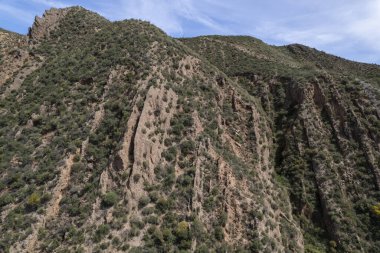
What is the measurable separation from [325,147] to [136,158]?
75.0ft

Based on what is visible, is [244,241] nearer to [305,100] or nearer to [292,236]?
[292,236]

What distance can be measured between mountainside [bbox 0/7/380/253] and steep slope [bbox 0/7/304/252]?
122 mm

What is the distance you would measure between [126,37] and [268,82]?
20.9 m

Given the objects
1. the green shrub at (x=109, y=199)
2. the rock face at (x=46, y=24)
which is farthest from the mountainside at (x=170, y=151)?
the rock face at (x=46, y=24)

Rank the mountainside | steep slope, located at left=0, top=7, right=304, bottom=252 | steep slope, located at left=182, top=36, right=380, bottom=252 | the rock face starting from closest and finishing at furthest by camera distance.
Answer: steep slope, located at left=0, top=7, right=304, bottom=252
the mountainside
steep slope, located at left=182, top=36, right=380, bottom=252
the rock face

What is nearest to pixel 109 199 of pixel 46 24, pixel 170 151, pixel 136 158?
pixel 136 158

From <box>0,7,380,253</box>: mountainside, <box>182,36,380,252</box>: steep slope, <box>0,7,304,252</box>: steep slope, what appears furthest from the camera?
<box>182,36,380,252</box>: steep slope

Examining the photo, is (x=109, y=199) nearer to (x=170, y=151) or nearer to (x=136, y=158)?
(x=136, y=158)

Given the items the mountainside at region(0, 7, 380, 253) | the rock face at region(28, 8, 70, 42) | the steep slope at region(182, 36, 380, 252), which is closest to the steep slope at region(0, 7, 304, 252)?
the mountainside at region(0, 7, 380, 253)

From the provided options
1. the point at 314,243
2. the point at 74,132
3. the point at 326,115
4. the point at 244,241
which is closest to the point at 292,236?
the point at 314,243

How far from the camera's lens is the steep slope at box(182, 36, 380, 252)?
35.2 meters

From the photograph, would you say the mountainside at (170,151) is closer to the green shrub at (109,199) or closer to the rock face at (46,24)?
the green shrub at (109,199)

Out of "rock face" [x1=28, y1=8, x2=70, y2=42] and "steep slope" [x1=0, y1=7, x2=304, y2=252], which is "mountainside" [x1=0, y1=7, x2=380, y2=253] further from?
"rock face" [x1=28, y1=8, x2=70, y2=42]

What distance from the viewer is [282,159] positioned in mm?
42906
